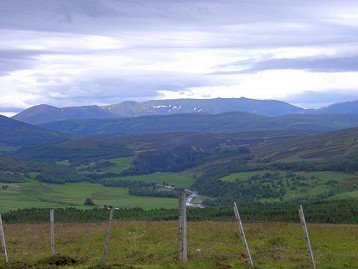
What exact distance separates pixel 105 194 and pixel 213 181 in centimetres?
3582

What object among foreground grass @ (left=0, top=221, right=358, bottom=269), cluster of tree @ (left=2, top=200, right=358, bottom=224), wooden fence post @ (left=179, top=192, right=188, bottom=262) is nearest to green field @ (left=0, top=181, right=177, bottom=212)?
cluster of tree @ (left=2, top=200, right=358, bottom=224)

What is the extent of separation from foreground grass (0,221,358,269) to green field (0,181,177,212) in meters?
84.8

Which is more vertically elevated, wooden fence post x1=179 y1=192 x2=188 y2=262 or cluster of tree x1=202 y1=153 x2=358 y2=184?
wooden fence post x1=179 y1=192 x2=188 y2=262

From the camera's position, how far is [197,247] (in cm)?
2648

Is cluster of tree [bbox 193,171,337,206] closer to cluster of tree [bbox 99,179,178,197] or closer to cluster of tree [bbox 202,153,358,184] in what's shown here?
cluster of tree [bbox 202,153,358,184]

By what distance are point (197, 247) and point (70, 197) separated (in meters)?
129

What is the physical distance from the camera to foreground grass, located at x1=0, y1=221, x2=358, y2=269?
2232 cm

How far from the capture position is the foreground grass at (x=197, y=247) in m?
22.3

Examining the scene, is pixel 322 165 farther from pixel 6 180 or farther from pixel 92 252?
pixel 92 252

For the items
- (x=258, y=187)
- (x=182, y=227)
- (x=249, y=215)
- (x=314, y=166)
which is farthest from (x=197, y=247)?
(x=314, y=166)

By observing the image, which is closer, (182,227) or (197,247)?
(182,227)

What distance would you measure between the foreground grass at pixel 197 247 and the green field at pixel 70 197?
84.8 meters

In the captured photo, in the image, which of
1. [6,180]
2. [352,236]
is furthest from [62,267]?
[6,180]

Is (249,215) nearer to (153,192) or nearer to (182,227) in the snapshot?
(182,227)
